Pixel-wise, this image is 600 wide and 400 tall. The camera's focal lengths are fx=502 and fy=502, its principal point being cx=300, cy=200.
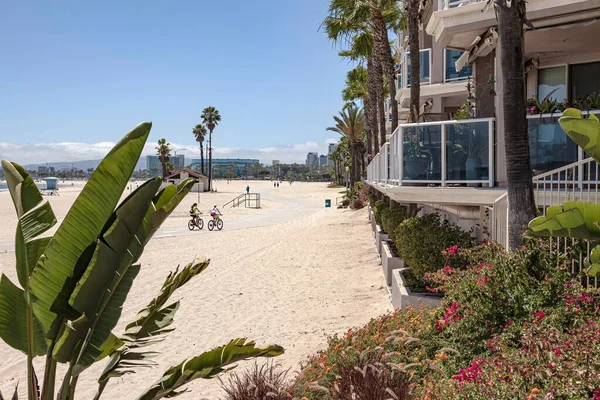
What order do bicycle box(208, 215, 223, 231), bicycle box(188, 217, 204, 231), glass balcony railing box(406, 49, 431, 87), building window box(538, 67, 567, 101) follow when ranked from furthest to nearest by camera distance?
1. bicycle box(188, 217, 204, 231)
2. bicycle box(208, 215, 223, 231)
3. glass balcony railing box(406, 49, 431, 87)
4. building window box(538, 67, 567, 101)

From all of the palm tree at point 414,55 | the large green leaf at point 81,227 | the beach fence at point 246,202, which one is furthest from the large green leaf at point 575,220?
the beach fence at point 246,202

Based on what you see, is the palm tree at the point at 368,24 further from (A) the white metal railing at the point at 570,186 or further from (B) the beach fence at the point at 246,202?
(B) the beach fence at the point at 246,202

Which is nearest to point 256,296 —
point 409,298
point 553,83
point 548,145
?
point 409,298

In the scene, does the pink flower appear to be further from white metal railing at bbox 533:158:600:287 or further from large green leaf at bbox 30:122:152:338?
large green leaf at bbox 30:122:152:338

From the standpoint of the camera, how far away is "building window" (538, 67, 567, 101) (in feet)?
37.2

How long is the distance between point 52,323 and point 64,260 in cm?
53

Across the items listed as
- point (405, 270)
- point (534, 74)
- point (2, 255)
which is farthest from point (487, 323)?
point (2, 255)

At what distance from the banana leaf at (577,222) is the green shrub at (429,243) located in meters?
4.00

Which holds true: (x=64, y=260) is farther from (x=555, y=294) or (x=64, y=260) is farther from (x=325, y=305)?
(x=325, y=305)

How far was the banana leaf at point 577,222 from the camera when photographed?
16.2 ft

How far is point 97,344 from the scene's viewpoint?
3.70 m

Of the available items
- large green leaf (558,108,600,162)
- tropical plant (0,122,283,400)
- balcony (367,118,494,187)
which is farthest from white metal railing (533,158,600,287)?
tropical plant (0,122,283,400)

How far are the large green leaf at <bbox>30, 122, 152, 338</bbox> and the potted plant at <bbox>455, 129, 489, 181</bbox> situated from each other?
22.9ft

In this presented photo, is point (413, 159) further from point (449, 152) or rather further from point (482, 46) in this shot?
point (482, 46)
